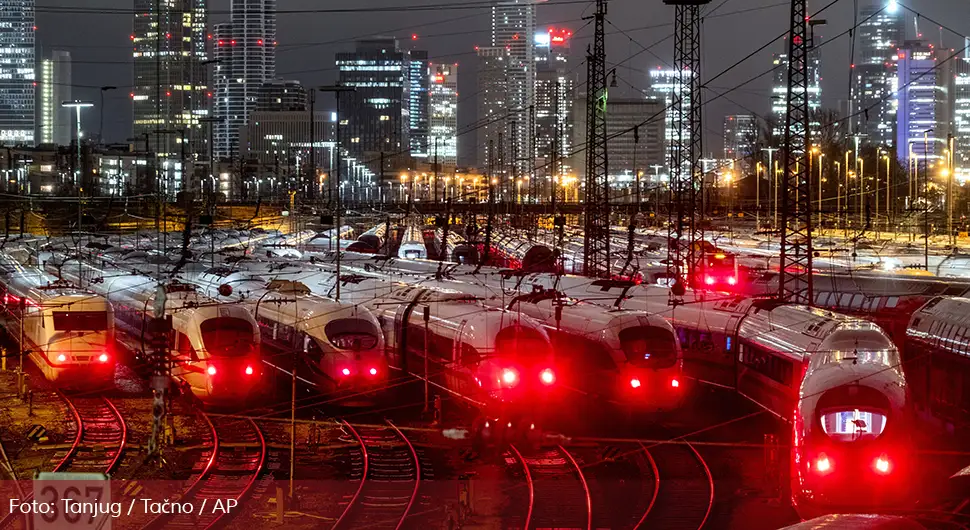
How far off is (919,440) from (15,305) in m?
24.0

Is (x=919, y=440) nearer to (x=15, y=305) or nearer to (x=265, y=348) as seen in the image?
(x=265, y=348)

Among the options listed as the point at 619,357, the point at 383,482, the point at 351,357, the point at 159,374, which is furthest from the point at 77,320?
the point at 619,357

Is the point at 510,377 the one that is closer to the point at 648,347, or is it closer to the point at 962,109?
the point at 648,347

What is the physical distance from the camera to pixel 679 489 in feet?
60.3

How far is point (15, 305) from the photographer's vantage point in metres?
32.0

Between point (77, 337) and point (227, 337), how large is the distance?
477 centimetres

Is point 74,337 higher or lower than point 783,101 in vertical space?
lower

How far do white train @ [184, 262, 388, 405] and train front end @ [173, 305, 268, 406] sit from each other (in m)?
1.07

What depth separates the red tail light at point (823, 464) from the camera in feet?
52.2

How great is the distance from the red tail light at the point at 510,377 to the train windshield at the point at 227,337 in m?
5.81

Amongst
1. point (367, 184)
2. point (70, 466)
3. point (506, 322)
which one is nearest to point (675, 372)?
point (506, 322)

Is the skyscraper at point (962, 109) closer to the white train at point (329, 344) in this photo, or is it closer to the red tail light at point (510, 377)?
the white train at point (329, 344)

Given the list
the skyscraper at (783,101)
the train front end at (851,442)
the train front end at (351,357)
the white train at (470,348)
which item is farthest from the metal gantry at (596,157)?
the train front end at (851,442)

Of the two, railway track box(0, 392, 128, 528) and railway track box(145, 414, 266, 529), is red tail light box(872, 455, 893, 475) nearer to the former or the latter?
railway track box(145, 414, 266, 529)
